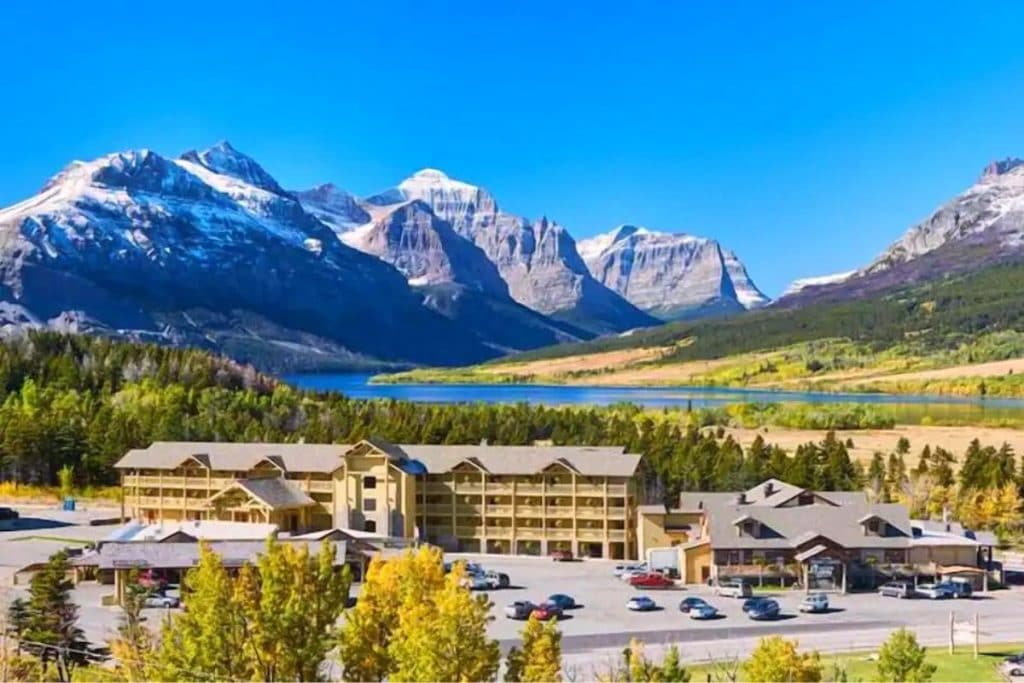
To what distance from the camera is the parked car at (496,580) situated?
198ft

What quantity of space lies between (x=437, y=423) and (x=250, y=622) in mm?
79454

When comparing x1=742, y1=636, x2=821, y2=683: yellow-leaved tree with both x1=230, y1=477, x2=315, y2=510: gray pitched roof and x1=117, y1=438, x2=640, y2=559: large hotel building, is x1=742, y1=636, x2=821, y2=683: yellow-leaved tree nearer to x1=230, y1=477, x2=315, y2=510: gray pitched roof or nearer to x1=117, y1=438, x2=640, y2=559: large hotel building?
x1=117, y1=438, x2=640, y2=559: large hotel building

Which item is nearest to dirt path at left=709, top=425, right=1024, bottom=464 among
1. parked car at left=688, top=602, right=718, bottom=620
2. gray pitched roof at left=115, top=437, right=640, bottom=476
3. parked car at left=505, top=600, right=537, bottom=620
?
gray pitched roof at left=115, top=437, right=640, bottom=476

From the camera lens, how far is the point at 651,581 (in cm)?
6084

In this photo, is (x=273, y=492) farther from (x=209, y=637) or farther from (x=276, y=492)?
(x=209, y=637)

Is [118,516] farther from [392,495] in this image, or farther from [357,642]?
[357,642]

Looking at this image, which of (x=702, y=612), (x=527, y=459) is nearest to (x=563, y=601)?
(x=702, y=612)

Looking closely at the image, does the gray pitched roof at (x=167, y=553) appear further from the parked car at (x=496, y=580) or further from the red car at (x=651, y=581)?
the red car at (x=651, y=581)

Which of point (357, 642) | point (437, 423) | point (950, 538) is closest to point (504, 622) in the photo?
point (357, 642)

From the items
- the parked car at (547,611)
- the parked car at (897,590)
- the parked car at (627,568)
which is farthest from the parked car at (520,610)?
the parked car at (897,590)

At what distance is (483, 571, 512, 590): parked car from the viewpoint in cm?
6050

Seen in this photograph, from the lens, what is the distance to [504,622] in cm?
5225

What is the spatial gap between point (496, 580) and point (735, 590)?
39.1 feet

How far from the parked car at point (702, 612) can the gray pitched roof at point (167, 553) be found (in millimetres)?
17565
